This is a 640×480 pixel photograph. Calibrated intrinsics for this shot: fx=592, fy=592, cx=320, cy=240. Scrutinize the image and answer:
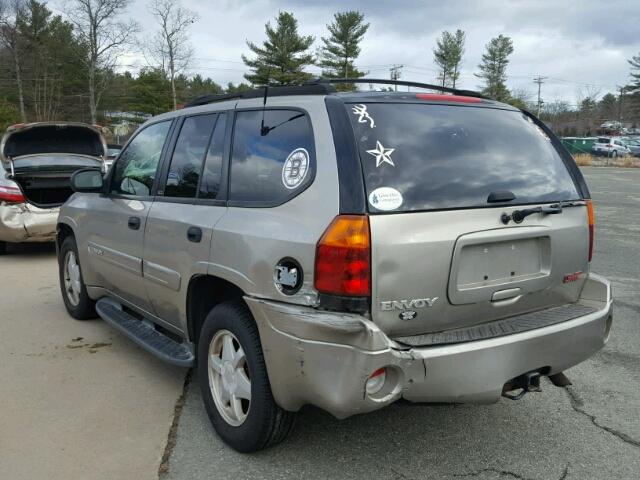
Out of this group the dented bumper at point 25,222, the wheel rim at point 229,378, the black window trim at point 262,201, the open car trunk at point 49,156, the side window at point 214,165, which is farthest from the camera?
the open car trunk at point 49,156

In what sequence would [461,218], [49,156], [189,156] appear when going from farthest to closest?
1. [49,156]
2. [189,156]
3. [461,218]

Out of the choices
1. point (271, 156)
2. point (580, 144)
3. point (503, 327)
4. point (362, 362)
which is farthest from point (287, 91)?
point (580, 144)

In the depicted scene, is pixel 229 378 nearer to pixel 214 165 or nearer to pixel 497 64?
pixel 214 165

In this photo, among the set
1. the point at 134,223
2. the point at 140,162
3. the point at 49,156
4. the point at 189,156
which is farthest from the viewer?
the point at 49,156

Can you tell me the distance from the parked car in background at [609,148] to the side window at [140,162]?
156ft

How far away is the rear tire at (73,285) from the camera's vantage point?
5238 millimetres

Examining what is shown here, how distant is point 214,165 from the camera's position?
338 cm

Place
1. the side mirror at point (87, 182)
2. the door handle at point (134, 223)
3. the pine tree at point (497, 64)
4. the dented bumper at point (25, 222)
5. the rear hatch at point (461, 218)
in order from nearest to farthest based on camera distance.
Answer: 1. the rear hatch at point (461, 218)
2. the door handle at point (134, 223)
3. the side mirror at point (87, 182)
4. the dented bumper at point (25, 222)
5. the pine tree at point (497, 64)

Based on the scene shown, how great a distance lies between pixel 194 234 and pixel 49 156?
22.5 feet

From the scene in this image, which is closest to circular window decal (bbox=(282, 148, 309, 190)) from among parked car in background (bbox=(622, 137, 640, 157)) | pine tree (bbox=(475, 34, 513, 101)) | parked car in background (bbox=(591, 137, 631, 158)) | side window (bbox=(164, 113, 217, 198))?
side window (bbox=(164, 113, 217, 198))

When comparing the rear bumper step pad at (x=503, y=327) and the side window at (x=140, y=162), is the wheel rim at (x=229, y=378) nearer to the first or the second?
the rear bumper step pad at (x=503, y=327)

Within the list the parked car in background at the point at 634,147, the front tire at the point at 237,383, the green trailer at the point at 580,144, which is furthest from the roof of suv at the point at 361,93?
the green trailer at the point at 580,144

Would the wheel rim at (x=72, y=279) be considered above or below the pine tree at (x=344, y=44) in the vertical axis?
below

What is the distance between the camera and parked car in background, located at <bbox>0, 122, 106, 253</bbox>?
801 cm
